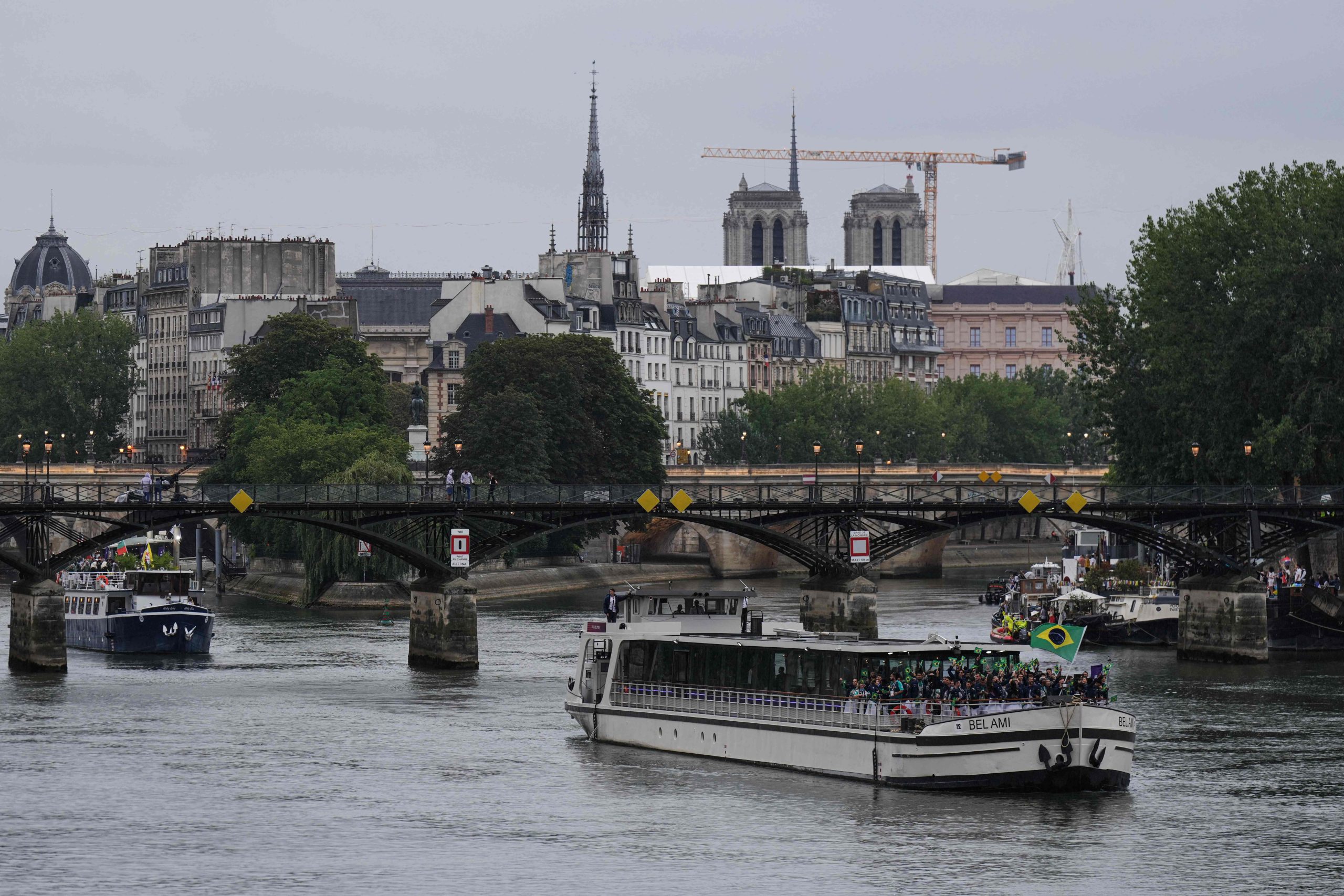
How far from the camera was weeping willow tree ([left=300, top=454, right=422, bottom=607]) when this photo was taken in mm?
123438

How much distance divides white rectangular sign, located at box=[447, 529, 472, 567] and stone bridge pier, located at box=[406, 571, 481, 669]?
0.46 m

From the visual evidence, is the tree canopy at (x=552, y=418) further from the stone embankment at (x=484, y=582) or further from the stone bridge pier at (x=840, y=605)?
the stone bridge pier at (x=840, y=605)

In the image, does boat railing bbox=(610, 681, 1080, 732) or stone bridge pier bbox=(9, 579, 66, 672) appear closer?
boat railing bbox=(610, 681, 1080, 732)

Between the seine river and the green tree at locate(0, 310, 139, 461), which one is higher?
the green tree at locate(0, 310, 139, 461)

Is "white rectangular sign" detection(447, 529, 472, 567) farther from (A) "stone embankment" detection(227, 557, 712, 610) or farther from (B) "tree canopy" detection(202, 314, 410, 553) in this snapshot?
(B) "tree canopy" detection(202, 314, 410, 553)

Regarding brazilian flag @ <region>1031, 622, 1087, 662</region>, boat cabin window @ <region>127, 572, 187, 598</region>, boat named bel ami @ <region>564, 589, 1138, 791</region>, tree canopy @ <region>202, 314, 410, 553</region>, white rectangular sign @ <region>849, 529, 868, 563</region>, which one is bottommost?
boat named bel ami @ <region>564, 589, 1138, 791</region>

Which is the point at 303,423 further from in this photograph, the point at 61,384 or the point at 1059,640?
the point at 1059,640

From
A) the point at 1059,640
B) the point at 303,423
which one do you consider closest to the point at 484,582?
the point at 303,423

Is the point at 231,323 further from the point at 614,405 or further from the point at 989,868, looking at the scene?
the point at 989,868

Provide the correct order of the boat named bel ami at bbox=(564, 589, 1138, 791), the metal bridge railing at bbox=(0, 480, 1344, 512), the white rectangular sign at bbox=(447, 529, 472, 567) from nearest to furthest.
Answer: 1. the boat named bel ami at bbox=(564, 589, 1138, 791)
2. the white rectangular sign at bbox=(447, 529, 472, 567)
3. the metal bridge railing at bbox=(0, 480, 1344, 512)

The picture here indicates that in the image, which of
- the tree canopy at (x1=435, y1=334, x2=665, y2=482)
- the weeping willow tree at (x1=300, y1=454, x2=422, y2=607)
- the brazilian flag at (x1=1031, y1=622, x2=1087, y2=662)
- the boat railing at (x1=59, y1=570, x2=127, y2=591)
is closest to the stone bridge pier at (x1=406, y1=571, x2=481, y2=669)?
the boat railing at (x1=59, y1=570, x2=127, y2=591)

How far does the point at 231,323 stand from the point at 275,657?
98.3 metres

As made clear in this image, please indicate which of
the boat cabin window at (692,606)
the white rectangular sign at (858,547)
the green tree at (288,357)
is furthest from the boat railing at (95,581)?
the green tree at (288,357)

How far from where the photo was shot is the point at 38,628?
286ft
